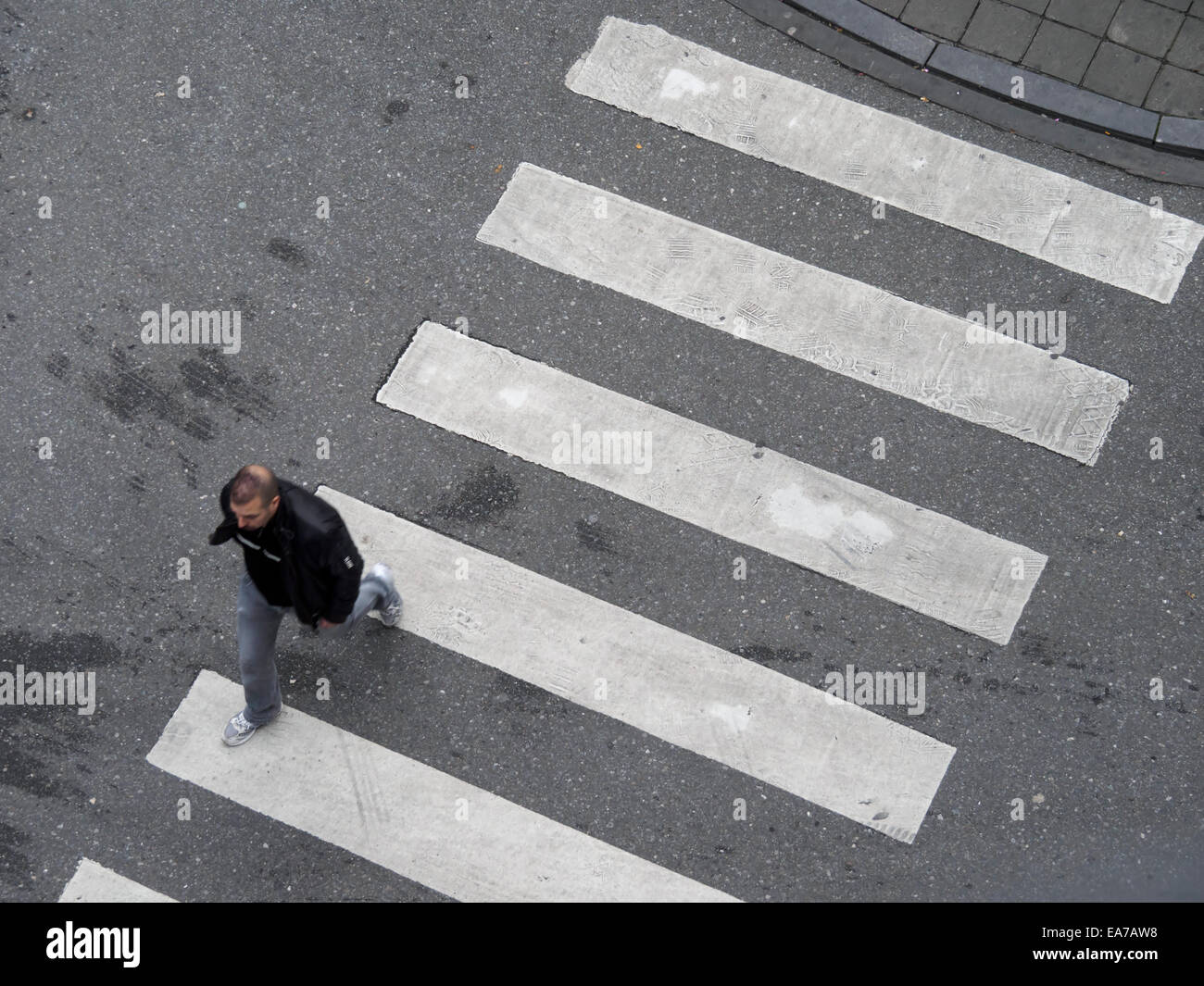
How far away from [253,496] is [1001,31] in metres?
4.89

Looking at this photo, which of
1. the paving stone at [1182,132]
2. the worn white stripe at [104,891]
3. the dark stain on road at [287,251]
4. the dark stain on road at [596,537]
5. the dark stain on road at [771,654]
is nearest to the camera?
the worn white stripe at [104,891]

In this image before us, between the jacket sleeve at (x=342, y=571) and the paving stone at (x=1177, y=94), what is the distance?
492cm

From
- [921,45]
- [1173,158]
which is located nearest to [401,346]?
[921,45]

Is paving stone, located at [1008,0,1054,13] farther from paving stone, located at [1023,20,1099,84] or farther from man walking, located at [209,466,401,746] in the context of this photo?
man walking, located at [209,466,401,746]

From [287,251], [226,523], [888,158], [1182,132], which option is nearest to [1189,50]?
[1182,132]

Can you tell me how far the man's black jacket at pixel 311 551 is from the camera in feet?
15.2

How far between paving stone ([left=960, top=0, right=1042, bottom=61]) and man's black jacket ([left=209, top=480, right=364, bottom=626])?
4.48 meters

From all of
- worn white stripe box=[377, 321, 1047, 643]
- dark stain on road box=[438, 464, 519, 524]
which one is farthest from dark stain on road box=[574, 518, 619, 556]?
dark stain on road box=[438, 464, 519, 524]

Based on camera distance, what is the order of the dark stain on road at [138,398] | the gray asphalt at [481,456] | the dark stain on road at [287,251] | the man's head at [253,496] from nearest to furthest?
the man's head at [253,496], the gray asphalt at [481,456], the dark stain on road at [138,398], the dark stain on road at [287,251]

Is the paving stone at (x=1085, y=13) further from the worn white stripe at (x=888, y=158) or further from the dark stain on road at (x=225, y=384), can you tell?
the dark stain on road at (x=225, y=384)

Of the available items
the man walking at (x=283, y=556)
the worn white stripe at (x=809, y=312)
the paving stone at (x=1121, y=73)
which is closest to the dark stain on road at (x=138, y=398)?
the man walking at (x=283, y=556)

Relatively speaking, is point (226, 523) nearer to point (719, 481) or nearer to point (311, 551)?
point (311, 551)

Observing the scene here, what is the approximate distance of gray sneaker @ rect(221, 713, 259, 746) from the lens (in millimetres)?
5637

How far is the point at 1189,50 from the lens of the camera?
677 centimetres
